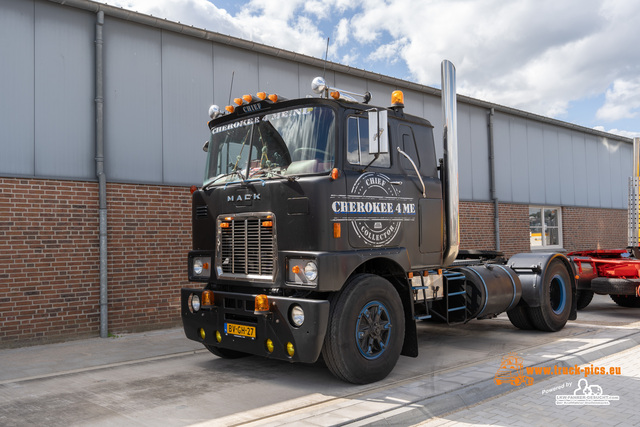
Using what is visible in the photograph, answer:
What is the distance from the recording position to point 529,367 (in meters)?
6.19

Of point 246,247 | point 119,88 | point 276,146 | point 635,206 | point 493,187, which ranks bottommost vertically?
point 246,247

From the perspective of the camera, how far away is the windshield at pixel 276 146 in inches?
219

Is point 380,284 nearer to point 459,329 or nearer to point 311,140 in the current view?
point 311,140

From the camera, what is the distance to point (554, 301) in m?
8.84

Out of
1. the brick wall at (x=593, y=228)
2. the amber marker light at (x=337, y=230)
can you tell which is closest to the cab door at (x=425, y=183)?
the amber marker light at (x=337, y=230)

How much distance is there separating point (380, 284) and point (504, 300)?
289cm

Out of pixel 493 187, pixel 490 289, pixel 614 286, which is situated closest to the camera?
pixel 490 289

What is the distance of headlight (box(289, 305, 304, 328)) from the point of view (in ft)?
17.2

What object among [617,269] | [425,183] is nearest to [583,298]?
[617,269]

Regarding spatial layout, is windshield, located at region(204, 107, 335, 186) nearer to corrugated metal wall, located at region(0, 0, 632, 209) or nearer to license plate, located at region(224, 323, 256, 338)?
license plate, located at region(224, 323, 256, 338)

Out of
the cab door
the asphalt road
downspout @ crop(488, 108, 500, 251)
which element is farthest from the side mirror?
downspout @ crop(488, 108, 500, 251)

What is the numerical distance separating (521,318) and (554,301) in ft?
2.23

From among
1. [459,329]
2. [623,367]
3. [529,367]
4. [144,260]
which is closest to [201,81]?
[144,260]

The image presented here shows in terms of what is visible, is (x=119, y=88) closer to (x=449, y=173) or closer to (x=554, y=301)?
(x=449, y=173)
